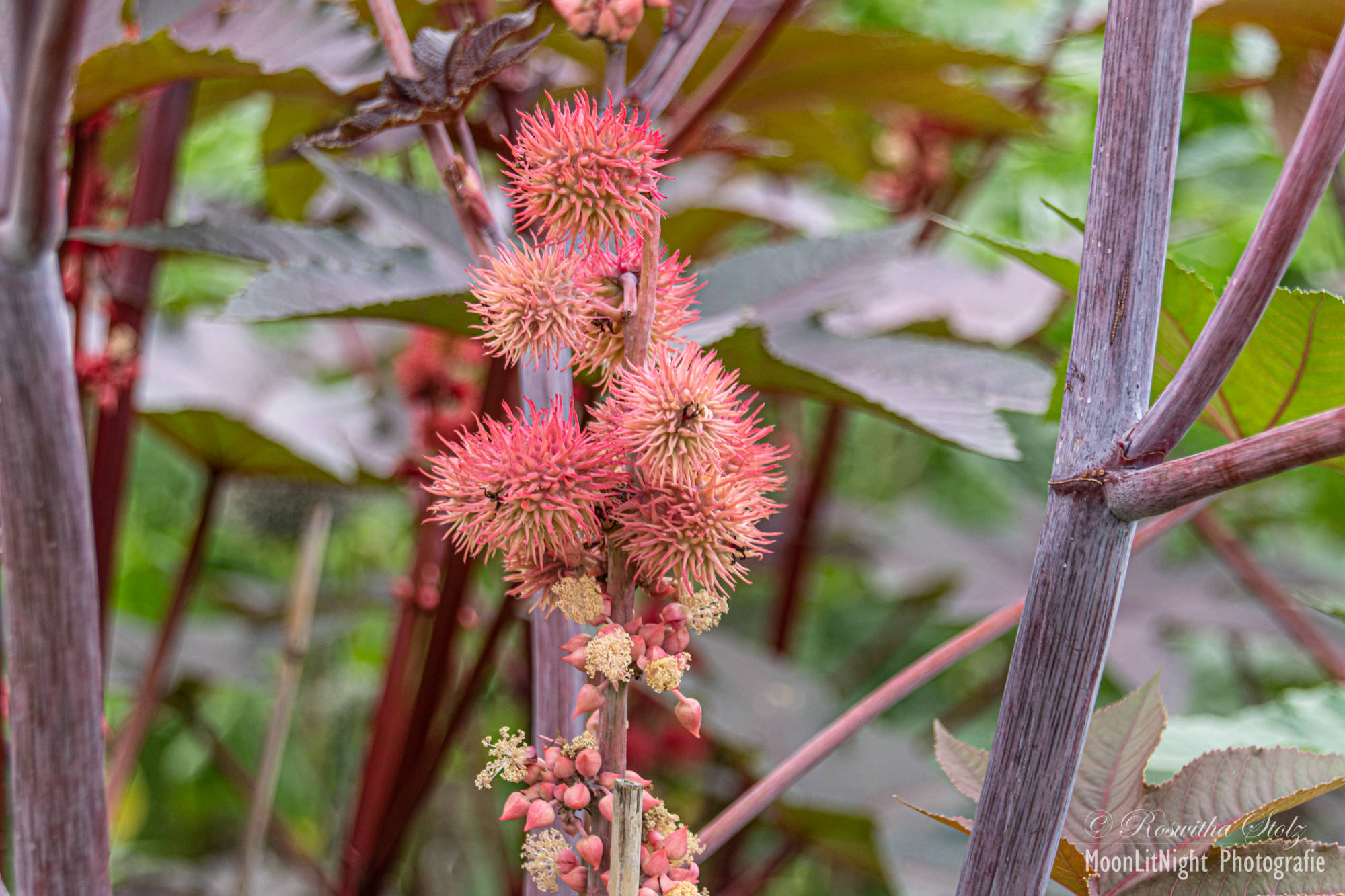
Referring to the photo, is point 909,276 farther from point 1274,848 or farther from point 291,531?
point 291,531

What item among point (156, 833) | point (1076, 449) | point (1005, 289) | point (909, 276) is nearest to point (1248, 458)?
point (1076, 449)

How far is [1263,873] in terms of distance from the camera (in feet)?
0.93

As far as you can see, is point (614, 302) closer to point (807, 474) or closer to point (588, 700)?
point (588, 700)

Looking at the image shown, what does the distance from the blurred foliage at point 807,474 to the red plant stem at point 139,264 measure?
0.04 meters

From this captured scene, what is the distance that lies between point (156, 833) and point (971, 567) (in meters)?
1.04

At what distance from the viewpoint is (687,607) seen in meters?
0.21

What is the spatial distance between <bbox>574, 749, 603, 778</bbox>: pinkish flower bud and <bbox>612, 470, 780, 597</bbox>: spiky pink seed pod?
0.04 metres

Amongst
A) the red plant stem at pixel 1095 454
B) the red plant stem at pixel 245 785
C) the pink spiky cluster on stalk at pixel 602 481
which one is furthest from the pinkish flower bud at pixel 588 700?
the red plant stem at pixel 245 785

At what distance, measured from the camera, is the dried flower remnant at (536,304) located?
21cm

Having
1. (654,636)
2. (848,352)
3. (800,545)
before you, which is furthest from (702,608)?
(800,545)

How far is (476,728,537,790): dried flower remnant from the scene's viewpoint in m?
0.20

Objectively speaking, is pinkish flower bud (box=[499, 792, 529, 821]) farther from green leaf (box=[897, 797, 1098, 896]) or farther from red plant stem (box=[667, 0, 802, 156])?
red plant stem (box=[667, 0, 802, 156])

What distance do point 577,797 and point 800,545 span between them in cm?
72

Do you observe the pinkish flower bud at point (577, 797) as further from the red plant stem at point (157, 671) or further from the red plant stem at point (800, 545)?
the red plant stem at point (800, 545)
